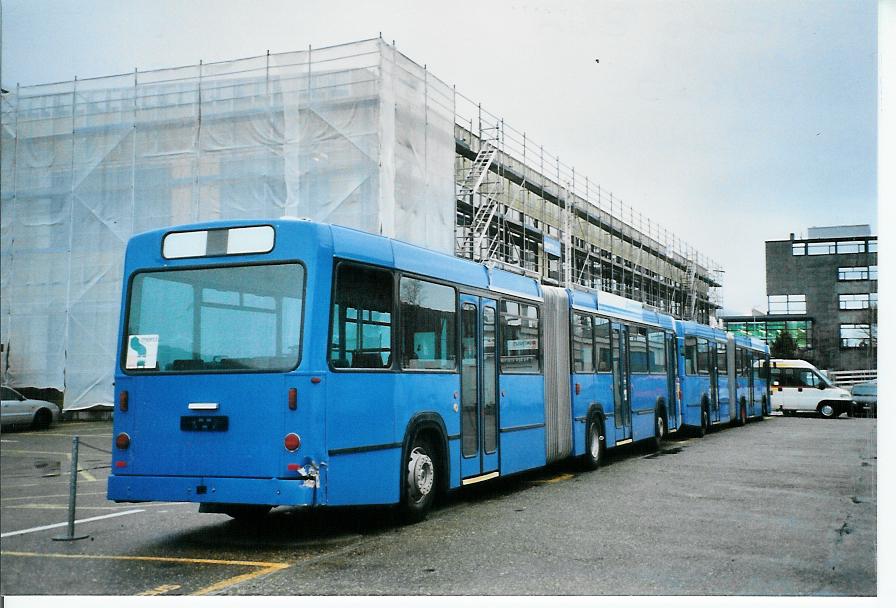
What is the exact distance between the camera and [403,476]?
28.3 feet

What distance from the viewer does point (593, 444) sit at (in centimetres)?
1433

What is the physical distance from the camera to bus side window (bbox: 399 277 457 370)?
29.1ft

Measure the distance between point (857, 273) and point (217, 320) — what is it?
20.6 feet

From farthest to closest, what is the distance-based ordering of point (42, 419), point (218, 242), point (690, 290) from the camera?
1. point (42, 419)
2. point (690, 290)
3. point (218, 242)

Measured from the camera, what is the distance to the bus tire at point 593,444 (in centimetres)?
1412

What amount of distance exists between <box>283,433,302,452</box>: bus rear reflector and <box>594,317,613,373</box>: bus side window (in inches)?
317

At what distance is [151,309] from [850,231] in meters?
6.94

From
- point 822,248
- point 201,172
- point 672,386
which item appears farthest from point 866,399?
point 201,172

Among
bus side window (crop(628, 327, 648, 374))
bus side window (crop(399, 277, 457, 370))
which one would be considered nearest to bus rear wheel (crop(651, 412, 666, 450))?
bus side window (crop(628, 327, 648, 374))

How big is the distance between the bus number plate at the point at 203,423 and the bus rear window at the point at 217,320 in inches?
16.2

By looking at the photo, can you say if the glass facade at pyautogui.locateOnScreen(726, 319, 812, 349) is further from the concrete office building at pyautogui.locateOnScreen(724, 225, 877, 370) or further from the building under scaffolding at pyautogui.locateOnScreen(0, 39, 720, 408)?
the building under scaffolding at pyautogui.locateOnScreen(0, 39, 720, 408)

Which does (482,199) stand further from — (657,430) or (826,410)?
(826,410)

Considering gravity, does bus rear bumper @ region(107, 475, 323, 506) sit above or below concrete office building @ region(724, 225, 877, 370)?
below
